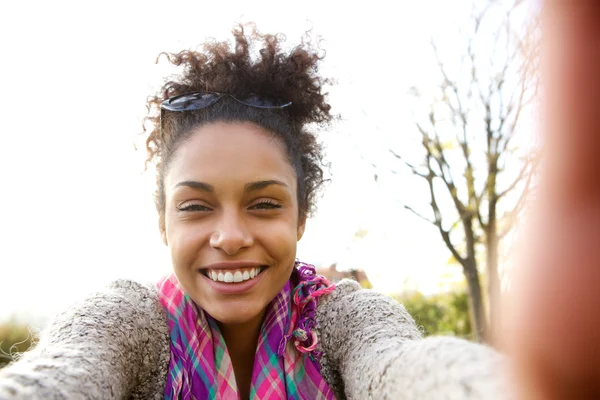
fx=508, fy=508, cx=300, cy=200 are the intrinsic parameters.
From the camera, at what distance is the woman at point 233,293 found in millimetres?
1301

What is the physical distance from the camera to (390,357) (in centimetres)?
111

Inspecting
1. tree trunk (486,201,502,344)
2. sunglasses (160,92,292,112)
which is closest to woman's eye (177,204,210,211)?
sunglasses (160,92,292,112)

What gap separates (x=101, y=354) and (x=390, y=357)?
0.67 m

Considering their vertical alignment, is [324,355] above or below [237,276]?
below

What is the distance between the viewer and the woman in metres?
1.30

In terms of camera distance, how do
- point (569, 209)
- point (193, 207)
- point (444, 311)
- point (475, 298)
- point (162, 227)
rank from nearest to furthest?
point (569, 209), point (193, 207), point (162, 227), point (475, 298), point (444, 311)

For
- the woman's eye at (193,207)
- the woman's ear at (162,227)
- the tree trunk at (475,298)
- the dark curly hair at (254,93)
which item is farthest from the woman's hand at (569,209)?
the tree trunk at (475,298)

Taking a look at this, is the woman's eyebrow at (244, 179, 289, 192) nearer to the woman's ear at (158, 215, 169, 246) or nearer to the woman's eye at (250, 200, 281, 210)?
the woman's eye at (250, 200, 281, 210)

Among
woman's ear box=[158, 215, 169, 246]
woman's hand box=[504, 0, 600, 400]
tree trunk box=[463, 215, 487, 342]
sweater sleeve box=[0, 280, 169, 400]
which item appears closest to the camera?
woman's hand box=[504, 0, 600, 400]

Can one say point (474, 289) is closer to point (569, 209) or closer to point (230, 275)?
point (230, 275)

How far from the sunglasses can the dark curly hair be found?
0.07 ft

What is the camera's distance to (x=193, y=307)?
1.63 metres

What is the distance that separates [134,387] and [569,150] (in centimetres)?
131

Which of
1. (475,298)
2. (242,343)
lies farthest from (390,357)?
(475,298)
